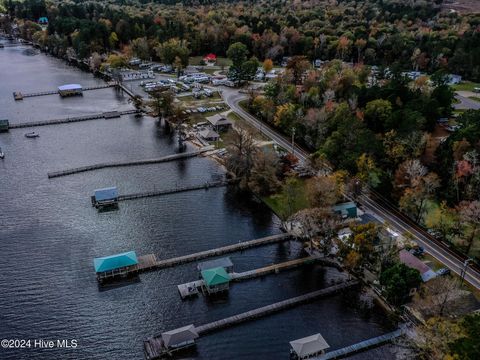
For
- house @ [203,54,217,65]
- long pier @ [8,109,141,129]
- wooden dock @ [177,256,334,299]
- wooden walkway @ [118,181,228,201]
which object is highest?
house @ [203,54,217,65]

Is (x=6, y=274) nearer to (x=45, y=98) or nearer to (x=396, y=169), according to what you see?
(x=396, y=169)

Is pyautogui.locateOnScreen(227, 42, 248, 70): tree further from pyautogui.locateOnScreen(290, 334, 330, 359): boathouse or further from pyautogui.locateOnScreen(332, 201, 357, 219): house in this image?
pyautogui.locateOnScreen(290, 334, 330, 359): boathouse

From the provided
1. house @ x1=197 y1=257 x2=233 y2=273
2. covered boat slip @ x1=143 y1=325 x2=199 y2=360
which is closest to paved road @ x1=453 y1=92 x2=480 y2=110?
house @ x1=197 y1=257 x2=233 y2=273

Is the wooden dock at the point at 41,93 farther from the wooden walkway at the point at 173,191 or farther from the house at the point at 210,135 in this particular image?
the wooden walkway at the point at 173,191

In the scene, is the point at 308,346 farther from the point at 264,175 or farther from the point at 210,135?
the point at 210,135

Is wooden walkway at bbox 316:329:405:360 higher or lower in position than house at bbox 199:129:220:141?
lower

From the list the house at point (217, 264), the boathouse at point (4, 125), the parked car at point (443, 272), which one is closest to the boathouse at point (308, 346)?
the house at point (217, 264)

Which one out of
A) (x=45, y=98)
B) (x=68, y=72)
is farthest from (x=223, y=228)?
(x=68, y=72)

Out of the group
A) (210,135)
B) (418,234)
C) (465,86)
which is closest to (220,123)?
(210,135)
